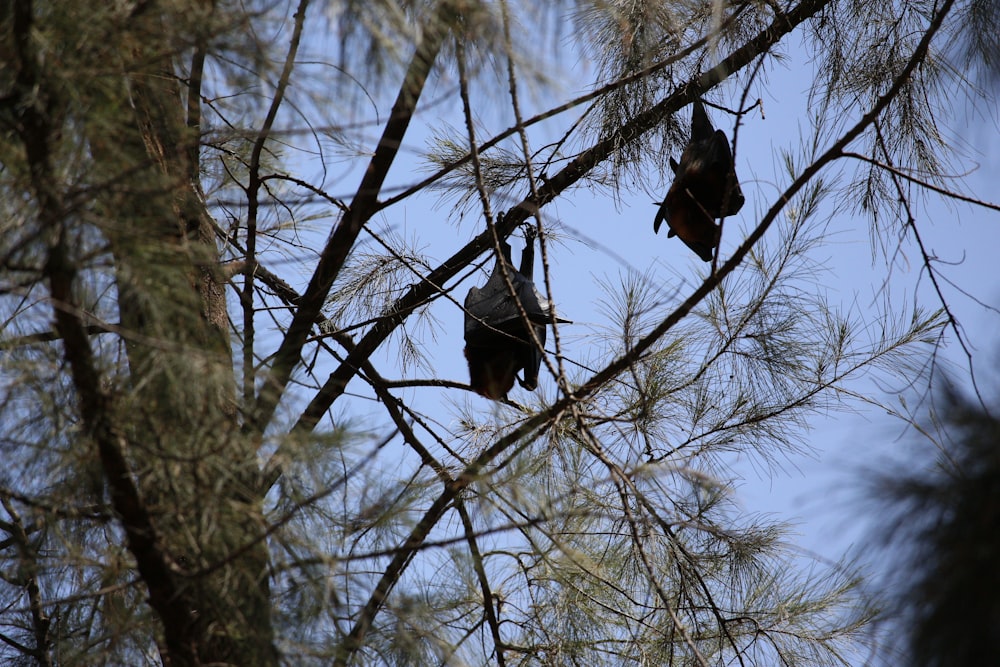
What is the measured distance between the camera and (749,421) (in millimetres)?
2988

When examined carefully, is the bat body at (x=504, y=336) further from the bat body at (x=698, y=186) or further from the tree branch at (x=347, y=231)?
the tree branch at (x=347, y=231)

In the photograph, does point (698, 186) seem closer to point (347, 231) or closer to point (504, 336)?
point (504, 336)

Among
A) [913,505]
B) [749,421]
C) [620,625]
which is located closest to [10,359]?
[913,505]

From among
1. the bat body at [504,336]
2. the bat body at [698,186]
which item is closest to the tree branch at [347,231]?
the bat body at [504,336]

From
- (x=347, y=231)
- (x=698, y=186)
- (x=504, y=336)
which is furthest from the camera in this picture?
(x=698, y=186)

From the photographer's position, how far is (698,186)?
3.31m

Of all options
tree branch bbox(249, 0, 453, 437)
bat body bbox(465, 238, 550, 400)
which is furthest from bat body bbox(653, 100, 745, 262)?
tree branch bbox(249, 0, 453, 437)

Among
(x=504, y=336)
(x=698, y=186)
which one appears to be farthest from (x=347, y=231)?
(x=698, y=186)

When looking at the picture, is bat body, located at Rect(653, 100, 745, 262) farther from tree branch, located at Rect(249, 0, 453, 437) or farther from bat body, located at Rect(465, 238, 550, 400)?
tree branch, located at Rect(249, 0, 453, 437)

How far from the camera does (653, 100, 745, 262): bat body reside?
3.21 metres

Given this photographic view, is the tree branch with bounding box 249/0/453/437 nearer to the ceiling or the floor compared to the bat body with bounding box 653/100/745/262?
nearer to the floor

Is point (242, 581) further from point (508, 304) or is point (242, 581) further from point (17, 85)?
point (508, 304)

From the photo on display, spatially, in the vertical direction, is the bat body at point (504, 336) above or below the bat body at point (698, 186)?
below

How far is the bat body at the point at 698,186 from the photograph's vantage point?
10.5ft
